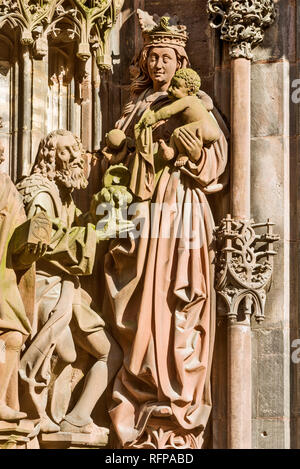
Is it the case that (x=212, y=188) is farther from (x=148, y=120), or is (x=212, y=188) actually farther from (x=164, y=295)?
(x=164, y=295)

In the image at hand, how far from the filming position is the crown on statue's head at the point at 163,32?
21.1m

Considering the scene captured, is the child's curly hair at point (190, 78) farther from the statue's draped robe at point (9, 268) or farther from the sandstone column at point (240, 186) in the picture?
the statue's draped robe at point (9, 268)

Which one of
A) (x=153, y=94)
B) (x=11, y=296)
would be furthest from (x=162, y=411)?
(x=153, y=94)

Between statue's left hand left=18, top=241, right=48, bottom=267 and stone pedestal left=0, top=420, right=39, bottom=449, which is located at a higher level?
statue's left hand left=18, top=241, right=48, bottom=267

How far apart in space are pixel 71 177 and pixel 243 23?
6.08 feet

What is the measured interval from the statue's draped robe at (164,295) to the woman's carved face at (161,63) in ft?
1.84

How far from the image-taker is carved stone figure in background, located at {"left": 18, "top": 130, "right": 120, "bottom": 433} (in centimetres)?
2031

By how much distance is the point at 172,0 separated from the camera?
21.6 metres

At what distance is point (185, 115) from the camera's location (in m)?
20.8

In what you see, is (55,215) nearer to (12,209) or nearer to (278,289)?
(12,209)

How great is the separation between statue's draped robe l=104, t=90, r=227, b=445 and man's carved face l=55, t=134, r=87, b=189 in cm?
45

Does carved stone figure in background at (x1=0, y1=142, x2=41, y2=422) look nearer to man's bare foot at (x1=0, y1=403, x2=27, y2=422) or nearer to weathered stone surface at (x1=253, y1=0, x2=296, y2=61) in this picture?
man's bare foot at (x1=0, y1=403, x2=27, y2=422)

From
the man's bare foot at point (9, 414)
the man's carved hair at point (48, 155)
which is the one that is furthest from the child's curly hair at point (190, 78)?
the man's bare foot at point (9, 414)

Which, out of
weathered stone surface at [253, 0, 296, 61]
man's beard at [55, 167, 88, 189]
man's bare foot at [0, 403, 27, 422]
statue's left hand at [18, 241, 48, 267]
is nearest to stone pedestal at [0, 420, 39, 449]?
man's bare foot at [0, 403, 27, 422]
